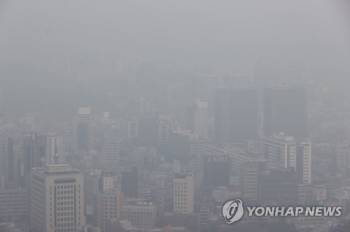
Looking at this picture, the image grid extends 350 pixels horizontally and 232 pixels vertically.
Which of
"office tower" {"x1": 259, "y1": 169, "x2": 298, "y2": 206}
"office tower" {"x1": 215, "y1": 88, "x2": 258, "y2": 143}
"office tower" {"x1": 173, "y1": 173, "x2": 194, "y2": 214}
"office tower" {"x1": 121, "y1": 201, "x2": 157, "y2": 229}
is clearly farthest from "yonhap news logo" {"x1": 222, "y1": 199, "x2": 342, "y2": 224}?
"office tower" {"x1": 215, "y1": 88, "x2": 258, "y2": 143}

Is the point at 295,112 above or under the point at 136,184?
above

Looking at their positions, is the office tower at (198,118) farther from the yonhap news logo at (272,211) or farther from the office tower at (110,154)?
the yonhap news logo at (272,211)

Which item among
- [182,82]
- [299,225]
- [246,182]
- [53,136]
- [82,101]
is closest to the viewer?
[299,225]

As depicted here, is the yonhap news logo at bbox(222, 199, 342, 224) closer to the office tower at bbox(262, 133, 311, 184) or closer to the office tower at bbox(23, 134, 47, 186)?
the office tower at bbox(262, 133, 311, 184)

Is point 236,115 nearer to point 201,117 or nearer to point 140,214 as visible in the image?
point 201,117

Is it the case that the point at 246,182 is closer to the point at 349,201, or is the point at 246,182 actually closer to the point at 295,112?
the point at 349,201

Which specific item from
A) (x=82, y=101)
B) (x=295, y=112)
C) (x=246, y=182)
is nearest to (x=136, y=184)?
(x=246, y=182)

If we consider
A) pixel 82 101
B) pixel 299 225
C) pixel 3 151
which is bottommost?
pixel 299 225
